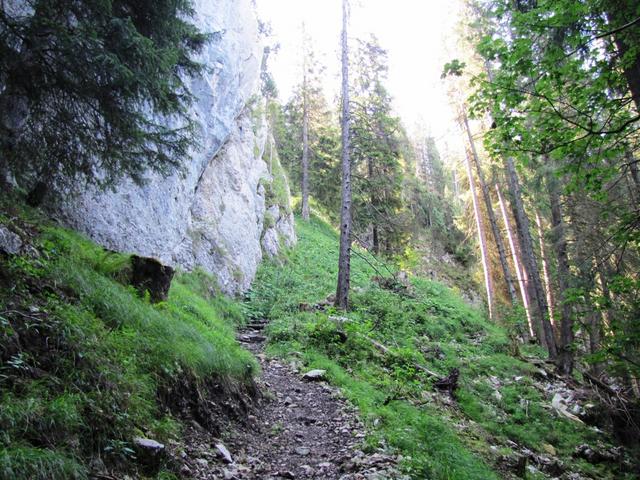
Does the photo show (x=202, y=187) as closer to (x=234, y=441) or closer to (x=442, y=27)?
(x=234, y=441)

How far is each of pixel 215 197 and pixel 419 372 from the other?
9.61 m

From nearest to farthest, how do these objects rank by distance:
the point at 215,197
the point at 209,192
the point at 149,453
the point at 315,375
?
the point at 149,453 → the point at 315,375 → the point at 209,192 → the point at 215,197

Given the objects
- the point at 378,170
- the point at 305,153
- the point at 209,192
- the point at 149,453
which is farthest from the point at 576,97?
the point at 305,153

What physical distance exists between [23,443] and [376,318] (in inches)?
464

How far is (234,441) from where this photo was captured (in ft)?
18.0

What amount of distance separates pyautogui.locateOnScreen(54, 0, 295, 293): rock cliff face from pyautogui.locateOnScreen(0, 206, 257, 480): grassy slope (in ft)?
7.83

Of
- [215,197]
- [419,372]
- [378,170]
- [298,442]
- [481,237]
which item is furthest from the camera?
[378,170]

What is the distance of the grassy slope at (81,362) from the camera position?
10.3 ft

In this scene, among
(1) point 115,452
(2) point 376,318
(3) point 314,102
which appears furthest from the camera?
(3) point 314,102

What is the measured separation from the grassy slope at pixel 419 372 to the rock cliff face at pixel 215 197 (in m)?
1.91

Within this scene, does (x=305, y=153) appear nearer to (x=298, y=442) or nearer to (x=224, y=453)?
(x=298, y=442)

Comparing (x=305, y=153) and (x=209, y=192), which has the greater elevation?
(x=305, y=153)

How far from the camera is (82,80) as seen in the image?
5.39m

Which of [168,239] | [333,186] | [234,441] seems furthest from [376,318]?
[333,186]
